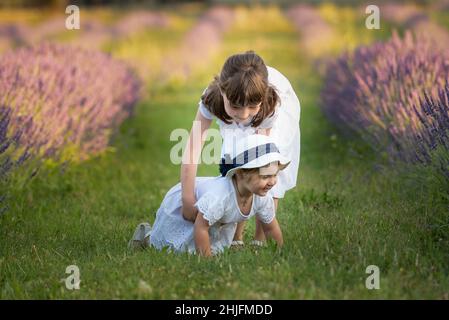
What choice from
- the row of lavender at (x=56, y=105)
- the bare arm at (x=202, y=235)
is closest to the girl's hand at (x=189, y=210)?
the bare arm at (x=202, y=235)

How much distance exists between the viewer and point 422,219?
4.53m

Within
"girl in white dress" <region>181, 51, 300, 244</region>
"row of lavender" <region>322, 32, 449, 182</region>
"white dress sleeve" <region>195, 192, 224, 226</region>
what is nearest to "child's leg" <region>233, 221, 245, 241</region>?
"girl in white dress" <region>181, 51, 300, 244</region>

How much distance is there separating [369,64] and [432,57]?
115 cm

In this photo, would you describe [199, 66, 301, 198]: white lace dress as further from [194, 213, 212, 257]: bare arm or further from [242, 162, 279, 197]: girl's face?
[194, 213, 212, 257]: bare arm

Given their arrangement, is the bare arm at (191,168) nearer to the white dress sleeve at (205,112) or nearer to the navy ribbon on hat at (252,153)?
the white dress sleeve at (205,112)

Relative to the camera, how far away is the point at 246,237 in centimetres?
491

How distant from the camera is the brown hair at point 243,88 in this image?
4172 mm

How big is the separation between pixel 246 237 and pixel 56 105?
239 centimetres

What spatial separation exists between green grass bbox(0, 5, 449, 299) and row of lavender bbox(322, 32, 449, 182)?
28cm

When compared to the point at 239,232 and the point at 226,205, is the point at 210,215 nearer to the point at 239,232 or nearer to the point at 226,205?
the point at 226,205

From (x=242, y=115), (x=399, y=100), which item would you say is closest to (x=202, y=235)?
(x=242, y=115)
